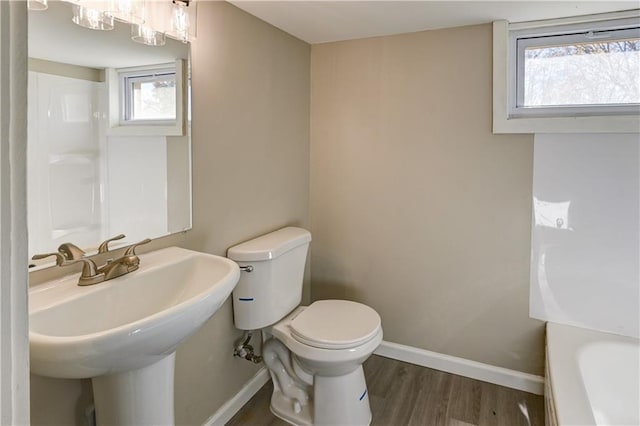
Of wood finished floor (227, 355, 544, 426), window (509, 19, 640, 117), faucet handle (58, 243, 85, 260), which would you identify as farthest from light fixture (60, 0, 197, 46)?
wood finished floor (227, 355, 544, 426)

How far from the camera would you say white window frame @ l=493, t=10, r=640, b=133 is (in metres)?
1.92

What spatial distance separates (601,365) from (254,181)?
184 centimetres

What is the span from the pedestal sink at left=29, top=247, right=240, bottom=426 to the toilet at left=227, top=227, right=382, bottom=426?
46 centimetres

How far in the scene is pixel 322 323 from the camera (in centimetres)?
194

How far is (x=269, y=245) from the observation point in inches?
77.5

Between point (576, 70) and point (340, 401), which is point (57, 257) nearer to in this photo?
point (340, 401)

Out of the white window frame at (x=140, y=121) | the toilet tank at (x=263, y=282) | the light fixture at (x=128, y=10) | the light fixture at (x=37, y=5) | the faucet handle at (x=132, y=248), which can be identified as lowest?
the toilet tank at (x=263, y=282)

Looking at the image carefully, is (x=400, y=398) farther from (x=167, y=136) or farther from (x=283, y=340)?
(x=167, y=136)

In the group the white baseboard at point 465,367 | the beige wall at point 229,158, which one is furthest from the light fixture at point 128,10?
the white baseboard at point 465,367

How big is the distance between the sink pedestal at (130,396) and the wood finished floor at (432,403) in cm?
79

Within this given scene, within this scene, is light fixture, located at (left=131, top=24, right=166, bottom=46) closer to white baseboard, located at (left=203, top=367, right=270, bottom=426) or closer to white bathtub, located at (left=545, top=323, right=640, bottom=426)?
white baseboard, located at (left=203, top=367, right=270, bottom=426)

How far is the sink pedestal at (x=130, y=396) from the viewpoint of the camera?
1.25m

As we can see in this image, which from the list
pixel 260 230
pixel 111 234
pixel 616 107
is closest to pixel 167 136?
pixel 111 234

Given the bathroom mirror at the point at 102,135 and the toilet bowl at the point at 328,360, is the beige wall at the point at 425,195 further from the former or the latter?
the bathroom mirror at the point at 102,135
